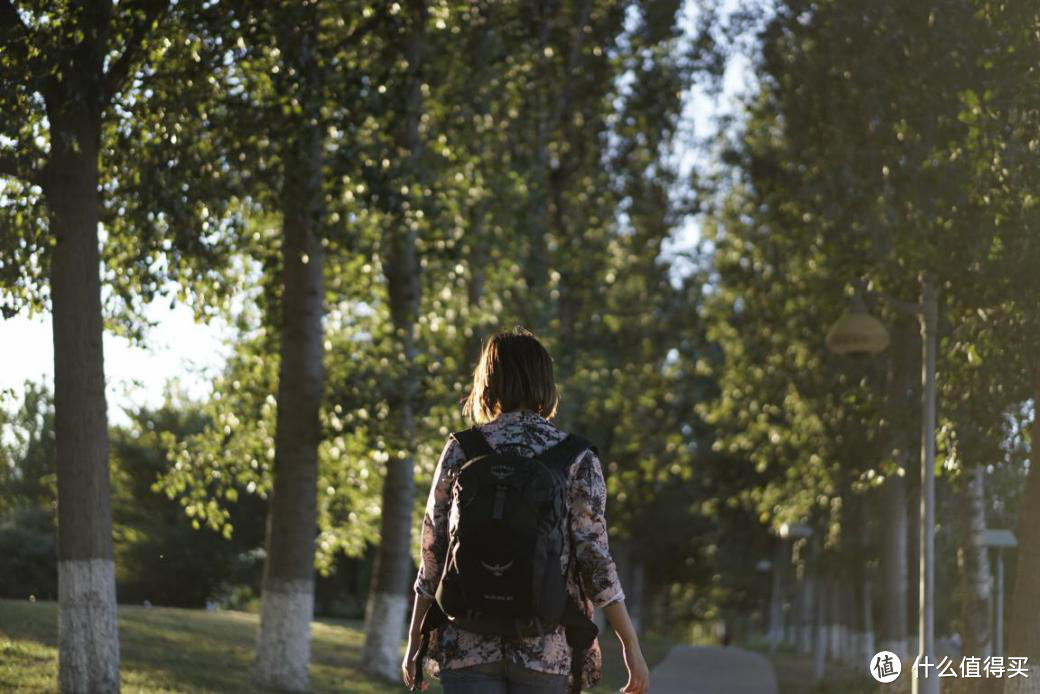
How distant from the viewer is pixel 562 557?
4590mm

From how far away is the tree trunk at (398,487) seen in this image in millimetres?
19812

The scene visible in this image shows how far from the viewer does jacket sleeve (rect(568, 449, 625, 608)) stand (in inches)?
183

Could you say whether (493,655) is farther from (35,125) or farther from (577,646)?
(35,125)

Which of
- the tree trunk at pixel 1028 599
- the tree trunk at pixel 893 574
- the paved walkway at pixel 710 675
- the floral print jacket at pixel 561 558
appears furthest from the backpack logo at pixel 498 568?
the paved walkway at pixel 710 675

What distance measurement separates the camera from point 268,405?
2062 cm

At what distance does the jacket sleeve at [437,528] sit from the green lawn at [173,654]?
8199 millimetres

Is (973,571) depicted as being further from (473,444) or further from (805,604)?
(805,604)

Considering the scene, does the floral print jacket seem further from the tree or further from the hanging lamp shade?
the hanging lamp shade

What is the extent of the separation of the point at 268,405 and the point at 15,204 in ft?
26.3

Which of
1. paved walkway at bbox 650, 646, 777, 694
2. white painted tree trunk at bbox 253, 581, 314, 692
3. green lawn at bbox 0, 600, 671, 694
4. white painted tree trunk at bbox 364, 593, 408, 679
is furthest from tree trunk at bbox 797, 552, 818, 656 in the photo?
white painted tree trunk at bbox 253, 581, 314, 692

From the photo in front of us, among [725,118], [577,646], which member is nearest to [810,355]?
[725,118]

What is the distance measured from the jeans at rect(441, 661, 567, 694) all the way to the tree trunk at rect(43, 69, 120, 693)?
769cm

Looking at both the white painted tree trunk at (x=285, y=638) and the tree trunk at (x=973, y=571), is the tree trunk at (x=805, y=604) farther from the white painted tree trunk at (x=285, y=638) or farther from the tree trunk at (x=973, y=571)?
the white painted tree trunk at (x=285, y=638)

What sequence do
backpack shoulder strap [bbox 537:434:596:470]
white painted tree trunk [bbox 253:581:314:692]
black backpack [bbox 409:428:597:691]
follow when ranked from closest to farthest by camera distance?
1. black backpack [bbox 409:428:597:691]
2. backpack shoulder strap [bbox 537:434:596:470]
3. white painted tree trunk [bbox 253:581:314:692]
